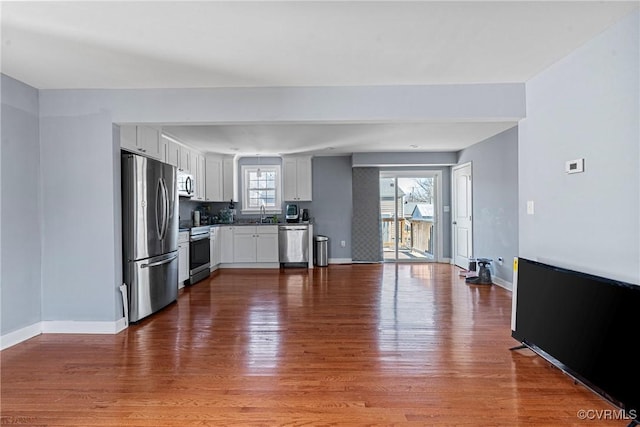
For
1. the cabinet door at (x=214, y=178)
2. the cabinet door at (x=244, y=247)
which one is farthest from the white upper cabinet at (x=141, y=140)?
the cabinet door at (x=244, y=247)

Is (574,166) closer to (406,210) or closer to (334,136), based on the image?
(334,136)

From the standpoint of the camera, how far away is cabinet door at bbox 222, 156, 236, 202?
7.31m

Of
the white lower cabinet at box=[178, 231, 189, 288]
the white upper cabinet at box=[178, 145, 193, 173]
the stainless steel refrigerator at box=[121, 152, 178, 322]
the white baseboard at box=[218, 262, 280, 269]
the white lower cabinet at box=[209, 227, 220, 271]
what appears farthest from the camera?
the white baseboard at box=[218, 262, 280, 269]

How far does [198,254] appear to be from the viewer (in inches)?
225

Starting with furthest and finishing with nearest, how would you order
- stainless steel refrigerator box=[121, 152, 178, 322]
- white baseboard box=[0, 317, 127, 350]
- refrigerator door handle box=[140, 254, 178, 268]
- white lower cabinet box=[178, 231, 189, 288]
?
white lower cabinet box=[178, 231, 189, 288], refrigerator door handle box=[140, 254, 178, 268], stainless steel refrigerator box=[121, 152, 178, 322], white baseboard box=[0, 317, 127, 350]

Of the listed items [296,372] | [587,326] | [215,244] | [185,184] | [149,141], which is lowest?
[296,372]

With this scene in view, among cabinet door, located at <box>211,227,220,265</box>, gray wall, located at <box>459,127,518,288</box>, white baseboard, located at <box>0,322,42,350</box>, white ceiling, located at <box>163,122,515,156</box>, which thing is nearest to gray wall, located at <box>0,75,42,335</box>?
white baseboard, located at <box>0,322,42,350</box>

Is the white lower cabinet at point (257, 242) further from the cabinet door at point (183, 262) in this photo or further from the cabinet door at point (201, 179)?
the cabinet door at point (183, 262)

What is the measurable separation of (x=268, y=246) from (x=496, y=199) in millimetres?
4216

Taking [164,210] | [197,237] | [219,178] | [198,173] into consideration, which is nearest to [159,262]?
[164,210]

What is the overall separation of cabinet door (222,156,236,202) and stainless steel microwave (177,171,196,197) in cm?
128

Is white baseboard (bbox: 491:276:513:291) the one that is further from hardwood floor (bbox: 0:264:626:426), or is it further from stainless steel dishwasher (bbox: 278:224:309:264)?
stainless steel dishwasher (bbox: 278:224:309:264)

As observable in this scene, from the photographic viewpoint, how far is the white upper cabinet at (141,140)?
362 cm

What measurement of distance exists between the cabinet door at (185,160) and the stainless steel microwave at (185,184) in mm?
138
